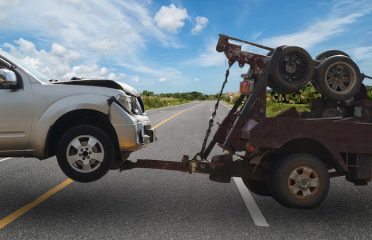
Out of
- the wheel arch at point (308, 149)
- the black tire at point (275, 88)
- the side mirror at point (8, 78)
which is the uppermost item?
the side mirror at point (8, 78)

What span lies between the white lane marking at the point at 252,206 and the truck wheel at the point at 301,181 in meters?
0.35

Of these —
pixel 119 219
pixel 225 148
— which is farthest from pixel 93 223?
pixel 225 148

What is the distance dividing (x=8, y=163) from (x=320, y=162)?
6.49 meters

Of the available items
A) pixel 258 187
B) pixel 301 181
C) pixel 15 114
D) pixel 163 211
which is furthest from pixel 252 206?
pixel 15 114

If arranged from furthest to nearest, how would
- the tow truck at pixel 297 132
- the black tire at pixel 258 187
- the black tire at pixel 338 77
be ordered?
the black tire at pixel 258 187
the black tire at pixel 338 77
the tow truck at pixel 297 132

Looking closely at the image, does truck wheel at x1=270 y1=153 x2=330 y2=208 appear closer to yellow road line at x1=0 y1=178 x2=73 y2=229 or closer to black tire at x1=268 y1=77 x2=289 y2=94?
black tire at x1=268 y1=77 x2=289 y2=94

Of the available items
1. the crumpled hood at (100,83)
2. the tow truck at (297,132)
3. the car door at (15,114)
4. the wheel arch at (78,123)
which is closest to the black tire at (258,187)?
the tow truck at (297,132)

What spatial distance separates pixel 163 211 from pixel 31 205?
1.71 metres

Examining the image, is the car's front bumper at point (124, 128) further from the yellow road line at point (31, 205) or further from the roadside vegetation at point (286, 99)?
the roadside vegetation at point (286, 99)

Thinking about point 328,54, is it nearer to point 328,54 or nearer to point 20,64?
point 328,54

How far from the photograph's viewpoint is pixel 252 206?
517 cm

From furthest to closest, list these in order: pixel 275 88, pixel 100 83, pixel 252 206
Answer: pixel 100 83 < pixel 252 206 < pixel 275 88

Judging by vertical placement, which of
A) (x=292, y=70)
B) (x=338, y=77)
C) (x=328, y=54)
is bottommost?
(x=338, y=77)

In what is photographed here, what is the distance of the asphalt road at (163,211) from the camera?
4.12 meters
